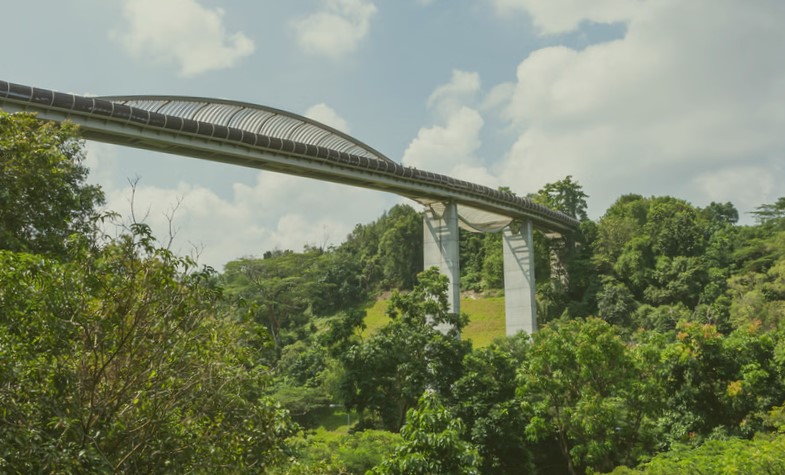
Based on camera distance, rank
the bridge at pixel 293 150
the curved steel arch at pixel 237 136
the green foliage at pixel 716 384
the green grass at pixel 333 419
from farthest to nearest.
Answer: the green grass at pixel 333 419, the bridge at pixel 293 150, the curved steel arch at pixel 237 136, the green foliage at pixel 716 384

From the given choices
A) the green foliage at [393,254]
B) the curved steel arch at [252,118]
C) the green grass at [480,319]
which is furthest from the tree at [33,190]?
the green foliage at [393,254]

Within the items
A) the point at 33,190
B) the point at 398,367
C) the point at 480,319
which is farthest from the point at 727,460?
the point at 480,319

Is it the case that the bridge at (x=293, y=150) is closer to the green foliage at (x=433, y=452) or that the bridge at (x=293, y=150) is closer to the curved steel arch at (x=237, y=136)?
the curved steel arch at (x=237, y=136)

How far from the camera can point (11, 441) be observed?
4766 millimetres

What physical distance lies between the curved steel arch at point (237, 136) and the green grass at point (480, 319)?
43.5 feet

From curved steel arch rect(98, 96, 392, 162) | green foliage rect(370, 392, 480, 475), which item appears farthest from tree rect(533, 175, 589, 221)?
green foliage rect(370, 392, 480, 475)

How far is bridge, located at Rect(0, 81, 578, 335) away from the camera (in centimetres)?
2002

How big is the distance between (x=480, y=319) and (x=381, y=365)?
29.1 m

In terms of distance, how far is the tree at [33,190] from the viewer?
8312mm

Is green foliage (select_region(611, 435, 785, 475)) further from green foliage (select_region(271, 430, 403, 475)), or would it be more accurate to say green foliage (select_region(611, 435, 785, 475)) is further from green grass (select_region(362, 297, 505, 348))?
green grass (select_region(362, 297, 505, 348))

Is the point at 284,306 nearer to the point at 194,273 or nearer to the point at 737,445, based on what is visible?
the point at 737,445

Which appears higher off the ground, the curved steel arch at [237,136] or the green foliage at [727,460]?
the curved steel arch at [237,136]

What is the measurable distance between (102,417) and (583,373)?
12.5 m

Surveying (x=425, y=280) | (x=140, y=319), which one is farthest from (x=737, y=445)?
(x=140, y=319)
